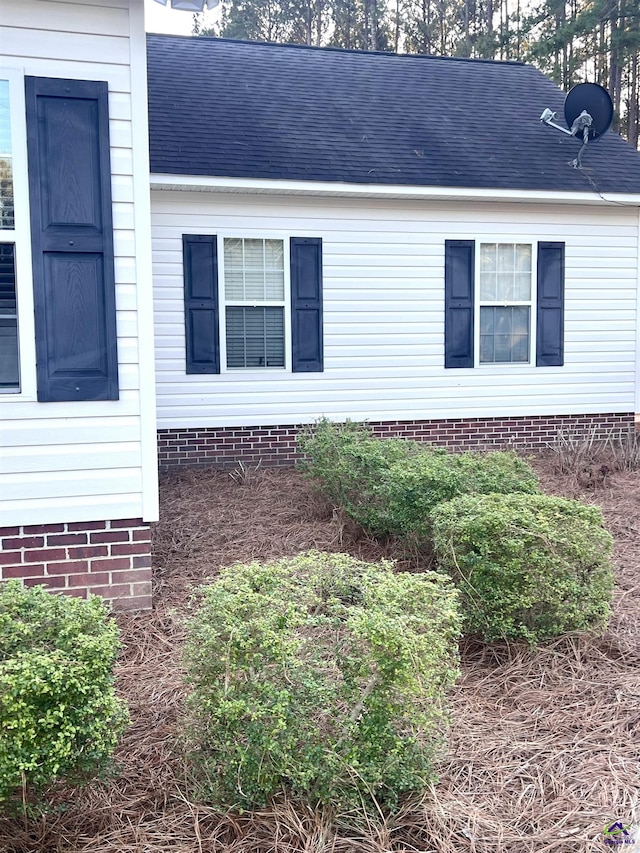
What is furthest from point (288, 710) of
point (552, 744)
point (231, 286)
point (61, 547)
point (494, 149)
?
point (494, 149)

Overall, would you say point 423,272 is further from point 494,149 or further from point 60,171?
point 60,171

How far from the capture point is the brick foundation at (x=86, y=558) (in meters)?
3.94

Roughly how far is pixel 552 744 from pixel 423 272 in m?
6.67

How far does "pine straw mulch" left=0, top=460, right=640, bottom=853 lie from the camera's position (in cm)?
226

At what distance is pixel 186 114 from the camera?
880cm

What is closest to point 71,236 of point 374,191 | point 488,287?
point 374,191

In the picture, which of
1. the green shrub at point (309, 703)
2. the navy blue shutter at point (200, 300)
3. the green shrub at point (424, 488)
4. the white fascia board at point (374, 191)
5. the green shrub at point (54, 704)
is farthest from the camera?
the navy blue shutter at point (200, 300)

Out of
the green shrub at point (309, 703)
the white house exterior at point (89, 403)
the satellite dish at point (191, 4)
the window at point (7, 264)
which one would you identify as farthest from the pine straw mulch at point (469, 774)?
the satellite dish at point (191, 4)

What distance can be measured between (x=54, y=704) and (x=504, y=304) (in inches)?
314

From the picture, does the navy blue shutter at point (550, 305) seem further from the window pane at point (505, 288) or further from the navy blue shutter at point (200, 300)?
the navy blue shutter at point (200, 300)

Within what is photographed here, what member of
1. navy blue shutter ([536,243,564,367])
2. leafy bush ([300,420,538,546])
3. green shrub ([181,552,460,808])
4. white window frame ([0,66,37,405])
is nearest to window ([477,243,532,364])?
navy blue shutter ([536,243,564,367])

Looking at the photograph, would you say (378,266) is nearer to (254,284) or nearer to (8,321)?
(254,284)

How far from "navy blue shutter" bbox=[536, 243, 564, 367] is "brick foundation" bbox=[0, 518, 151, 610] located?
656 centimetres

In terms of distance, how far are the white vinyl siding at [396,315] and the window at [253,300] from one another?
0.17 m
